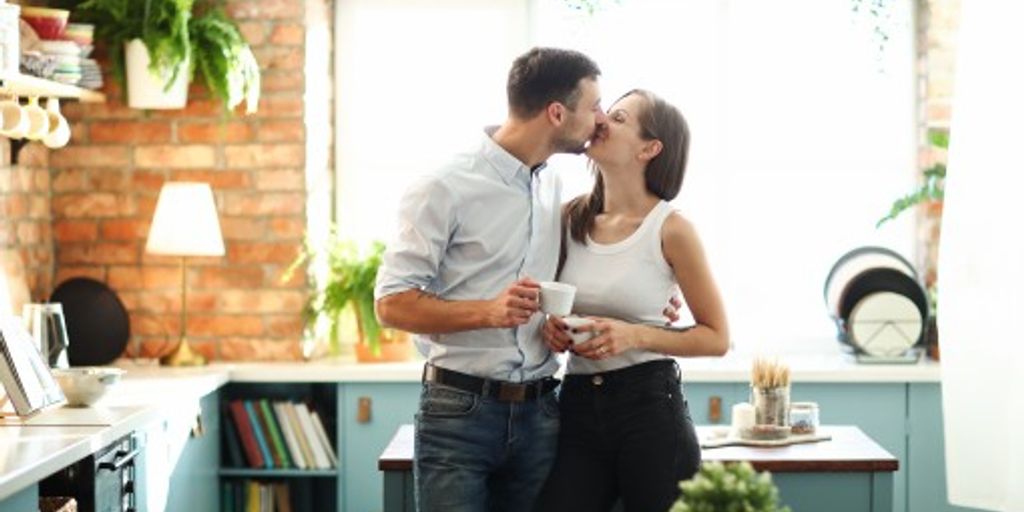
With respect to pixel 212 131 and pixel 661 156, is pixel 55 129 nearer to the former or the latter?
pixel 212 131

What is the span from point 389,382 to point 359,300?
1.01 ft

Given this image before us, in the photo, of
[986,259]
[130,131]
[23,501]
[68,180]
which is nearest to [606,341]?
[23,501]

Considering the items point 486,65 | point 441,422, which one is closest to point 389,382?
point 486,65

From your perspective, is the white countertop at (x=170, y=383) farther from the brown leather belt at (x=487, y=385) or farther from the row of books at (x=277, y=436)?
A: the brown leather belt at (x=487, y=385)

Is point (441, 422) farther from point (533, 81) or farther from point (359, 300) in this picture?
point (359, 300)

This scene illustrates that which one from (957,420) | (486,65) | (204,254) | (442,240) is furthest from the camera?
(486,65)

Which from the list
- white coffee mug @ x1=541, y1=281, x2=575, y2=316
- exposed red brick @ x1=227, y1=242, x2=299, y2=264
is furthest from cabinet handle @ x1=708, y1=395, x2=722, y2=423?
white coffee mug @ x1=541, y1=281, x2=575, y2=316

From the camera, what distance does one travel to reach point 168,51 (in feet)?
17.0

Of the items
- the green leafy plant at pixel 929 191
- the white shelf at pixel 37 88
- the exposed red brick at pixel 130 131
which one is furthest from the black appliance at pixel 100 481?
the green leafy plant at pixel 929 191

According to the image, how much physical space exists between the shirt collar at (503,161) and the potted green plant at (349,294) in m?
2.05

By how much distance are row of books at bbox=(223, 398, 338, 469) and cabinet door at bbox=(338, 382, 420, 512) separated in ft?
0.29

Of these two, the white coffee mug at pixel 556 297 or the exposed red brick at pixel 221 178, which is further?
the exposed red brick at pixel 221 178

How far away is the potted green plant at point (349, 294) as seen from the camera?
545 centimetres

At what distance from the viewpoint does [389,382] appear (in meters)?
5.34
